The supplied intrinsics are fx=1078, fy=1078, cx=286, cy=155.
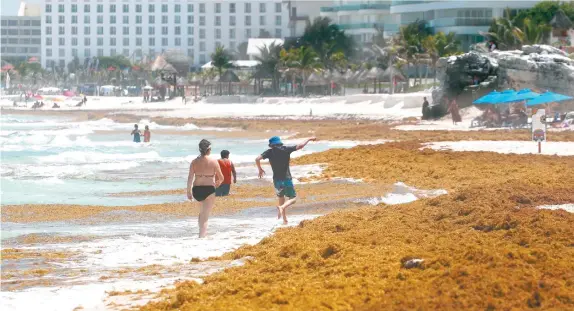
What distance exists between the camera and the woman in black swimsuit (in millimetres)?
13625

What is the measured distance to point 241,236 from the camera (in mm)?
14266

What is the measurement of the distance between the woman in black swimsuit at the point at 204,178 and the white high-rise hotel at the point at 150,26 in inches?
5354

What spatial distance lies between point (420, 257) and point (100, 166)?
2094 centimetres

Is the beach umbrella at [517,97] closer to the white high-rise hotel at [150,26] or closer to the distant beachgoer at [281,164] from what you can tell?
the distant beachgoer at [281,164]

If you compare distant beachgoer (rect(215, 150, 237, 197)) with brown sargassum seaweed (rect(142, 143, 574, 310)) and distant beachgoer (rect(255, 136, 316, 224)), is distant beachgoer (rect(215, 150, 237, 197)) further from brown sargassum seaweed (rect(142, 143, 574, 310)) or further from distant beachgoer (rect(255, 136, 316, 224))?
brown sargassum seaweed (rect(142, 143, 574, 310))

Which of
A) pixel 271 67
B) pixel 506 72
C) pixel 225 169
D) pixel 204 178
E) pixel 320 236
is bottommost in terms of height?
pixel 320 236

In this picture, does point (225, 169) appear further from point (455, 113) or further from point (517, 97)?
point (455, 113)

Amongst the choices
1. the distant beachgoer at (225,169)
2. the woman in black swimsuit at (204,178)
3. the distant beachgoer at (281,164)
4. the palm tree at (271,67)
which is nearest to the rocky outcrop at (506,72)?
the distant beachgoer at (225,169)

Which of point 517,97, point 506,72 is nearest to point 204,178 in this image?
point 517,97

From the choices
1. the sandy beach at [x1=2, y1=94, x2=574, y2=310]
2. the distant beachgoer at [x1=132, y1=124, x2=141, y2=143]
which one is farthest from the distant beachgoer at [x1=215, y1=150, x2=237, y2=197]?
the distant beachgoer at [x1=132, y1=124, x2=141, y2=143]

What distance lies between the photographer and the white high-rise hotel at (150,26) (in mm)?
151625

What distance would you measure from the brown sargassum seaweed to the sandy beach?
2 cm

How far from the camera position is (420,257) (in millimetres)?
10219

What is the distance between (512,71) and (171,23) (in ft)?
393
